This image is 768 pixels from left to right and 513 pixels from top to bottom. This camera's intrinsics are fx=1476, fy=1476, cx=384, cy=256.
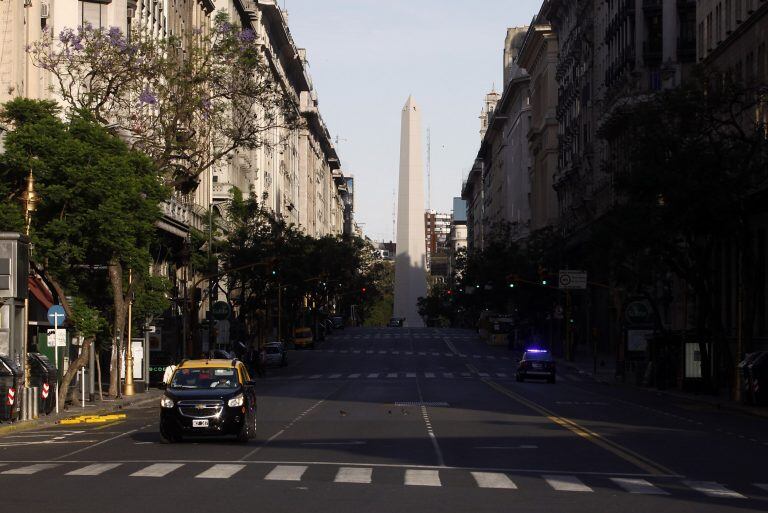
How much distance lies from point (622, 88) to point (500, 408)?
55.0 m

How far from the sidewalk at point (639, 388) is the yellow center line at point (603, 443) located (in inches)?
260

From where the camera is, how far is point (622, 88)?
3814 inches

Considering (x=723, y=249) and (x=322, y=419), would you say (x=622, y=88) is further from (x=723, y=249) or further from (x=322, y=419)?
(x=322, y=419)

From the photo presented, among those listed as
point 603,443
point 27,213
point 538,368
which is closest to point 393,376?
point 538,368

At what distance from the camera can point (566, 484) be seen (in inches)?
824

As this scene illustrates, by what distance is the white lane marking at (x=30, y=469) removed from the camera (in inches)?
896

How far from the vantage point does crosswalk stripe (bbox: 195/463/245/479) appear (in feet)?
71.9

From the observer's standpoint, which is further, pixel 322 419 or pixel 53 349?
pixel 53 349

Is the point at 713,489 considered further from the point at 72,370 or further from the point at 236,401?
the point at 72,370

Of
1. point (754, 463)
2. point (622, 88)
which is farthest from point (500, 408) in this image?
point (622, 88)

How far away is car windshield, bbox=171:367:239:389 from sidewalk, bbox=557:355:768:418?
19844 mm

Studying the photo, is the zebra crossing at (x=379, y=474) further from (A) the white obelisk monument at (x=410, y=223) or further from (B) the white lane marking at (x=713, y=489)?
(A) the white obelisk monument at (x=410, y=223)

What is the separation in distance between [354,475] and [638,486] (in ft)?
14.2

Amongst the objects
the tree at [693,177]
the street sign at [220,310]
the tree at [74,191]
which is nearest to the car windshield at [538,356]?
the tree at [693,177]
